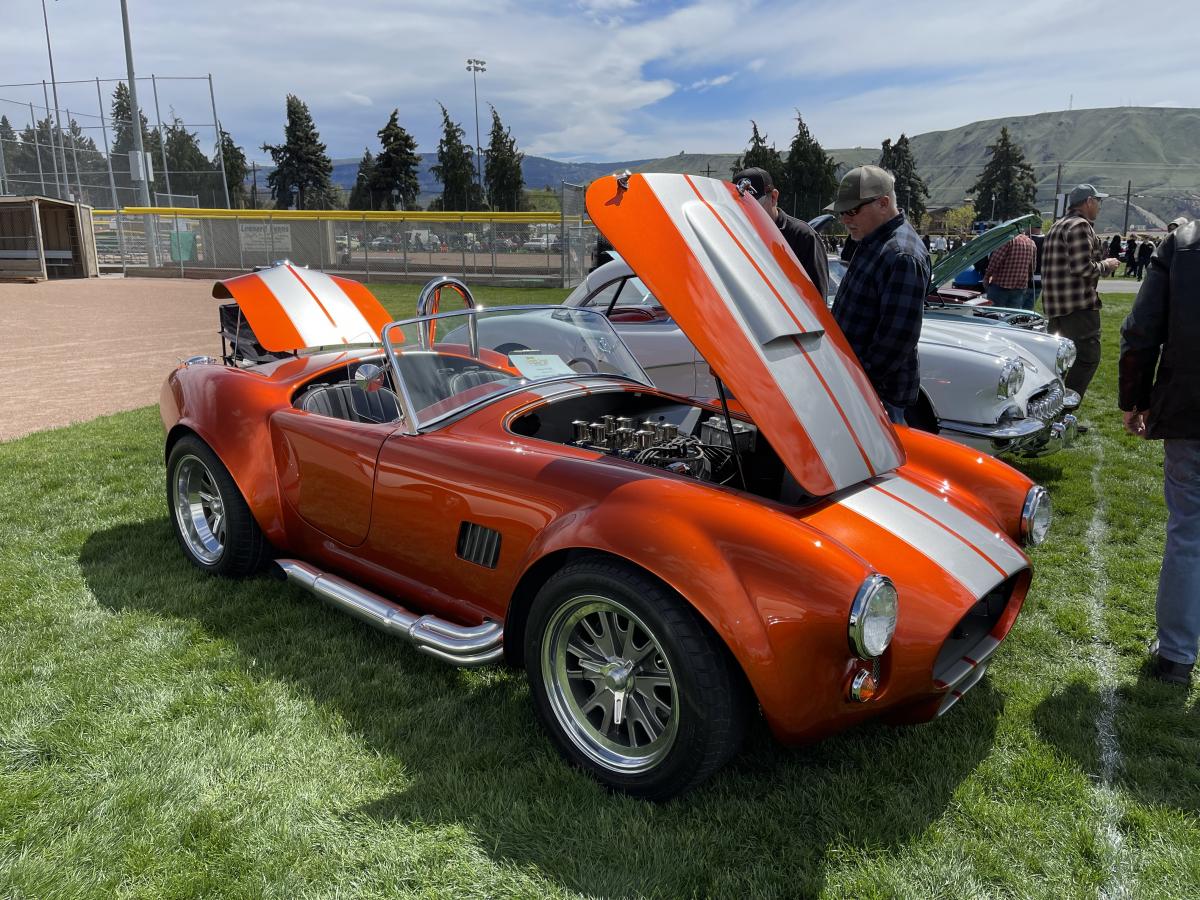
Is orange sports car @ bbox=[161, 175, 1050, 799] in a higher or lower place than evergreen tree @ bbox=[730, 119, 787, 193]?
lower

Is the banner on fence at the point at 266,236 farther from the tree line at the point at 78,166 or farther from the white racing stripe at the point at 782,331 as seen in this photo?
the white racing stripe at the point at 782,331

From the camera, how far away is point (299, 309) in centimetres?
492

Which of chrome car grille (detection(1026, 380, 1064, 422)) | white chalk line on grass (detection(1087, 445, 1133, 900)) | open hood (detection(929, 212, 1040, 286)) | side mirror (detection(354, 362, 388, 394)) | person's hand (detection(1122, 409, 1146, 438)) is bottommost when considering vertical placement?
white chalk line on grass (detection(1087, 445, 1133, 900))

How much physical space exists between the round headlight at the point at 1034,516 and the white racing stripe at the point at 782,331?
0.56 meters

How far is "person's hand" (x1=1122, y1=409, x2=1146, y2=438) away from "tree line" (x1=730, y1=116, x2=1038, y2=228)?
41174 millimetres

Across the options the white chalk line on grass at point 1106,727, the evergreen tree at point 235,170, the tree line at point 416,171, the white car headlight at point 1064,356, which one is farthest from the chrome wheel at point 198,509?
the evergreen tree at point 235,170

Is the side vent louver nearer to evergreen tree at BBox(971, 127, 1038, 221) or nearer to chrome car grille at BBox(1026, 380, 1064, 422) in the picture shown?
chrome car grille at BBox(1026, 380, 1064, 422)

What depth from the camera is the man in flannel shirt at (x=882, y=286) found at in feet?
12.5

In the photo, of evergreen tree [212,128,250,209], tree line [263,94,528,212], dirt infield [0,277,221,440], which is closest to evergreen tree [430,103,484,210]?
tree line [263,94,528,212]

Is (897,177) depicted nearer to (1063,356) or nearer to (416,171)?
(416,171)

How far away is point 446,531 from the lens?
2.89 m

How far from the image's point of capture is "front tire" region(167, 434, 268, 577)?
3.79 m

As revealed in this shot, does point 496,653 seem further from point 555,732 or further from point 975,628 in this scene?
point 975,628

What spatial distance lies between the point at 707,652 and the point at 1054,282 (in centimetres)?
595
